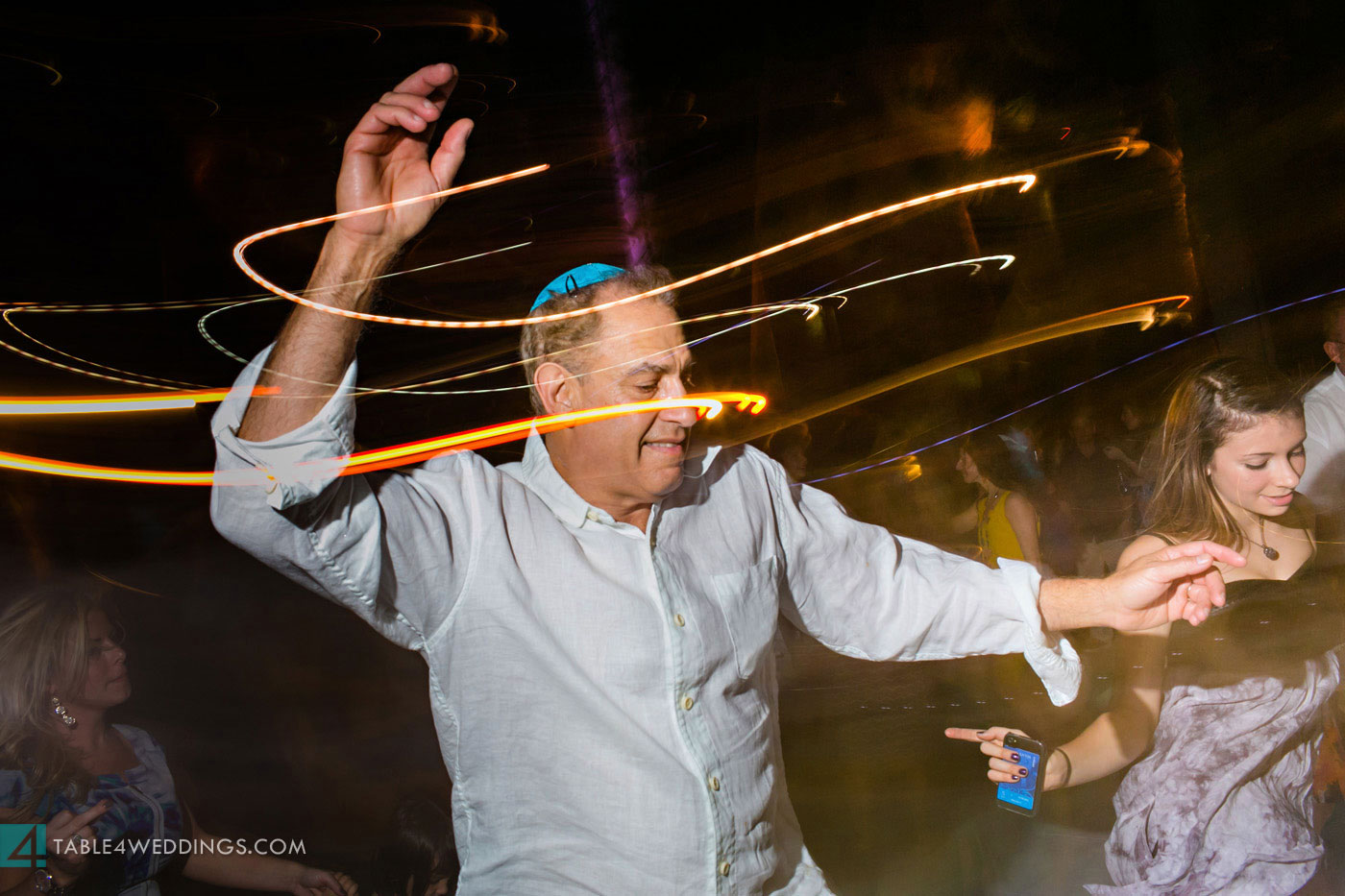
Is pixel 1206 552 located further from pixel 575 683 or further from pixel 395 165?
pixel 395 165

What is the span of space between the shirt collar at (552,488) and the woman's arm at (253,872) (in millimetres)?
683

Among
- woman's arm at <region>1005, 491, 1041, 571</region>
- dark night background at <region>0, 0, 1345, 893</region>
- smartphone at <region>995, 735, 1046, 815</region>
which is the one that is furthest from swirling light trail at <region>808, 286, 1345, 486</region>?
smartphone at <region>995, 735, 1046, 815</region>

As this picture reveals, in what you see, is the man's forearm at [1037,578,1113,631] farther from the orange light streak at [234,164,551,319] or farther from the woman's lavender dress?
the orange light streak at [234,164,551,319]

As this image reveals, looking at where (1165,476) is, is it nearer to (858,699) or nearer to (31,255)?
(858,699)

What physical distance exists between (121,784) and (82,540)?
1.18ft

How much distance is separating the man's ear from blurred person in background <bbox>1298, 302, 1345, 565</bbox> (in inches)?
45.7

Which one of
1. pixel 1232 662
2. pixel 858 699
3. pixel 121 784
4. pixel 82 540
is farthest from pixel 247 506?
pixel 1232 662

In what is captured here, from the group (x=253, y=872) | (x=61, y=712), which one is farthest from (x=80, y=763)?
(x=253, y=872)

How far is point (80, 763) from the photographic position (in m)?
1.13

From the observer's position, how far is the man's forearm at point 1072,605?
4.00 feet

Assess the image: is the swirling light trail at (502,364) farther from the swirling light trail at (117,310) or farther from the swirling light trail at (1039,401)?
the swirling light trail at (1039,401)

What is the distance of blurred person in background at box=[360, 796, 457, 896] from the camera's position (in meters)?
1.20

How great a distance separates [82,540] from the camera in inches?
44.7

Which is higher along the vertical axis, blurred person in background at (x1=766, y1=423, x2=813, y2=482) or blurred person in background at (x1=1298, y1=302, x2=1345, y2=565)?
A: blurred person in background at (x1=766, y1=423, x2=813, y2=482)
